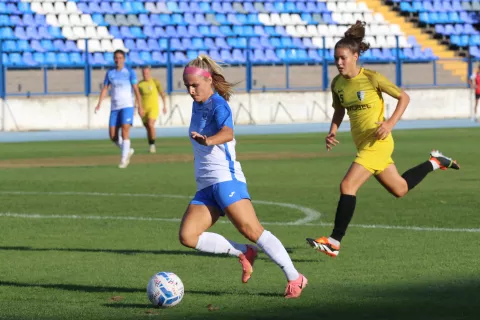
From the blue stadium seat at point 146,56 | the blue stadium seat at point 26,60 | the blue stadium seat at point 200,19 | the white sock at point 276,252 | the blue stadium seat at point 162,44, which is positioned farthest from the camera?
the blue stadium seat at point 200,19

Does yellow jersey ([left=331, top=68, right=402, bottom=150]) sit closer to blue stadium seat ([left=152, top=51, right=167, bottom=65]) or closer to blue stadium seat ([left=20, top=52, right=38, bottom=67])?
blue stadium seat ([left=20, top=52, right=38, bottom=67])

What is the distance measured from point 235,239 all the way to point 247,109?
96.9ft

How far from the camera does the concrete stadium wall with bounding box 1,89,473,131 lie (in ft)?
119

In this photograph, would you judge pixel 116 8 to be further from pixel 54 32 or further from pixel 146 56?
pixel 54 32

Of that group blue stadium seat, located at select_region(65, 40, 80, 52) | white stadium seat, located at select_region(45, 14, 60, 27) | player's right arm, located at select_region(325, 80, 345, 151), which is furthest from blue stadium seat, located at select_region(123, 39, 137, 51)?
player's right arm, located at select_region(325, 80, 345, 151)

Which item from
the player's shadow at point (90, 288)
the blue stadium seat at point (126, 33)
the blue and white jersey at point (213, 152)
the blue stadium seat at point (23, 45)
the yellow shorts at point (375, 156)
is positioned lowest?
the player's shadow at point (90, 288)

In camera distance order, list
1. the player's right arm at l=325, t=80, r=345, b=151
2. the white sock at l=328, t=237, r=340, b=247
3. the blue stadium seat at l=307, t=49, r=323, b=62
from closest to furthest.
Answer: the white sock at l=328, t=237, r=340, b=247 < the player's right arm at l=325, t=80, r=345, b=151 < the blue stadium seat at l=307, t=49, r=323, b=62

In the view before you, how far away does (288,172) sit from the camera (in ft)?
64.7

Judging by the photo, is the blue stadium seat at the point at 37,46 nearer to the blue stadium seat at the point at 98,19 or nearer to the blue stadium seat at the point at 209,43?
the blue stadium seat at the point at 98,19

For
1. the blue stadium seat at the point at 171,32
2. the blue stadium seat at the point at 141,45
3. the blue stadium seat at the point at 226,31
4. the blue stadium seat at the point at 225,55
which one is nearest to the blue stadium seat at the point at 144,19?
the blue stadium seat at the point at 171,32

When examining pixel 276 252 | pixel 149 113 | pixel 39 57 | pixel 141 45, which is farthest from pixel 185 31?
pixel 276 252

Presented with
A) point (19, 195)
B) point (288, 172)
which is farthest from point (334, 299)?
point (288, 172)

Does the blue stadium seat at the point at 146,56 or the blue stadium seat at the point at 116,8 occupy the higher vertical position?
the blue stadium seat at the point at 116,8

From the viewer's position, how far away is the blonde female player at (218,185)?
25.4 feet
